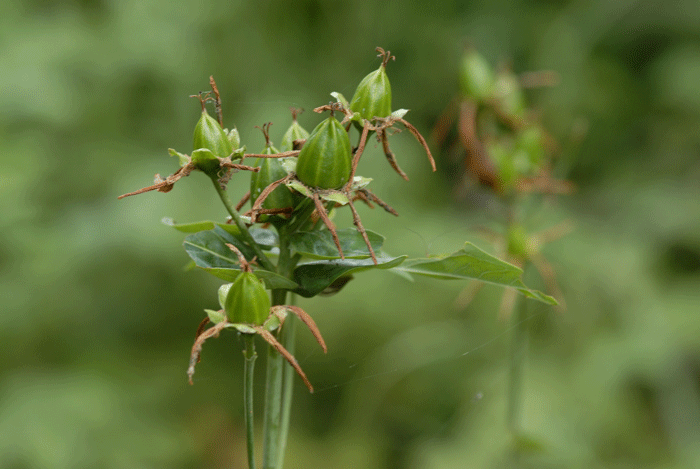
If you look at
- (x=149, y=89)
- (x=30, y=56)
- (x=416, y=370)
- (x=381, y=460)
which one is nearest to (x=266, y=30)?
(x=149, y=89)

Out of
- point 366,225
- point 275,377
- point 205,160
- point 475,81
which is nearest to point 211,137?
point 205,160

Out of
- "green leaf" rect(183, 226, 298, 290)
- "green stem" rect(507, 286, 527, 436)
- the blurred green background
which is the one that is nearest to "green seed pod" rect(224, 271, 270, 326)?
"green leaf" rect(183, 226, 298, 290)

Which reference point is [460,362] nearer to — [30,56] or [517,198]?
[517,198]

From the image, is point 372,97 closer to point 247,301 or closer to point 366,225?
point 247,301

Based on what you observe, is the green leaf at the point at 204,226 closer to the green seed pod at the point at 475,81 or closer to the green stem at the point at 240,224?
the green stem at the point at 240,224

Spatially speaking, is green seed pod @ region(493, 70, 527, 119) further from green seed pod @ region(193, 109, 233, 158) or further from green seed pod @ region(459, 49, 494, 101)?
green seed pod @ region(193, 109, 233, 158)

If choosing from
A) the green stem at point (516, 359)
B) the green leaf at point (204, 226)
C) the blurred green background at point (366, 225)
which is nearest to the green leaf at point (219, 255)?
the green leaf at point (204, 226)
